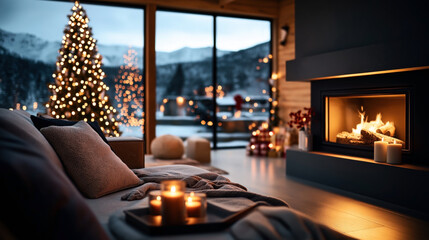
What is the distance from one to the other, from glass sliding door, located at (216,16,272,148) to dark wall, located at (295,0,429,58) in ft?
9.42

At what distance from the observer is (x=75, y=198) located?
1.33 meters

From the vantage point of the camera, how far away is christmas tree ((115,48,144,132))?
22.1 ft

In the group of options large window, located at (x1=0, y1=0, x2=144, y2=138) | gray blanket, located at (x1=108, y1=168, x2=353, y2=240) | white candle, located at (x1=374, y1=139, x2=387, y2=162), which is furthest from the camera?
large window, located at (x1=0, y1=0, x2=144, y2=138)

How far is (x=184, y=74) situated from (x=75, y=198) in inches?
242

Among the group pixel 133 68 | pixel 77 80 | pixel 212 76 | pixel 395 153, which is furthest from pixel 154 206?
pixel 212 76

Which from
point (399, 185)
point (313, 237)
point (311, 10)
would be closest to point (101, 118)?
point (311, 10)

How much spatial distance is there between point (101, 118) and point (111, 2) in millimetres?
2274

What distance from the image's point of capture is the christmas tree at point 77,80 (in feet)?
17.1

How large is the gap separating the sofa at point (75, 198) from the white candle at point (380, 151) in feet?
6.66

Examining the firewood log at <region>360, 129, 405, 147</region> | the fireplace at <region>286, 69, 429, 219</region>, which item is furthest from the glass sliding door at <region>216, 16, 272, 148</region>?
the firewood log at <region>360, 129, 405, 147</region>

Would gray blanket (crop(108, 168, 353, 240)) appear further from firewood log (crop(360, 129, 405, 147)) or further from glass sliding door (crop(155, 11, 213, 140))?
glass sliding door (crop(155, 11, 213, 140))

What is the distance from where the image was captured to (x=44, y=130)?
2.11m

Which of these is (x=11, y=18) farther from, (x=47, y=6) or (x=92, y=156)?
(x=92, y=156)

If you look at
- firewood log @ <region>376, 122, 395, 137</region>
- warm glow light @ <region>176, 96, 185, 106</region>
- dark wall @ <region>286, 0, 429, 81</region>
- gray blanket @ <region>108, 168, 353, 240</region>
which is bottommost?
gray blanket @ <region>108, 168, 353, 240</region>
